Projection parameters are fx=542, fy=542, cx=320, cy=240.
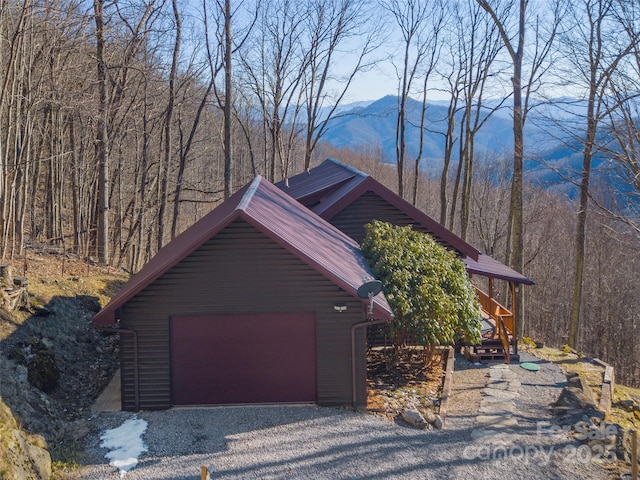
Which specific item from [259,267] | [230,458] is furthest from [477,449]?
[259,267]

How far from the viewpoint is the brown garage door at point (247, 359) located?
10.4 metres

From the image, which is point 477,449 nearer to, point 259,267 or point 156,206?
point 259,267

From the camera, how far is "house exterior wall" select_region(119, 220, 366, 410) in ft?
33.6

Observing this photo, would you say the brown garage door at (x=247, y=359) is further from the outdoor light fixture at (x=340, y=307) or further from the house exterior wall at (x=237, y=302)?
the outdoor light fixture at (x=340, y=307)

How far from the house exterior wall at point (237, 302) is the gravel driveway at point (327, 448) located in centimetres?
59

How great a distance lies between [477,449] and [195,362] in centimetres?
530

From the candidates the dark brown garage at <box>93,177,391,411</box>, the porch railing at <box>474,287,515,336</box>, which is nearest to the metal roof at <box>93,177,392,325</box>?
the dark brown garage at <box>93,177,391,411</box>

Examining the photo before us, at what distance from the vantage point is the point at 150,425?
938 centimetres

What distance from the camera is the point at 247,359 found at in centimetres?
1048

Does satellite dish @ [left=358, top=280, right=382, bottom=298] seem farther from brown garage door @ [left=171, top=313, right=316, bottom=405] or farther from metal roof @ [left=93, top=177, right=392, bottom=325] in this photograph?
brown garage door @ [left=171, top=313, right=316, bottom=405]

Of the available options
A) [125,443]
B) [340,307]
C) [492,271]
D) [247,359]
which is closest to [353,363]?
[340,307]

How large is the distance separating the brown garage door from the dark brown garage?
0.8 inches

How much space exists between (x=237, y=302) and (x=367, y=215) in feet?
20.8

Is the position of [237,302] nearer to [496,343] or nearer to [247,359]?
[247,359]
